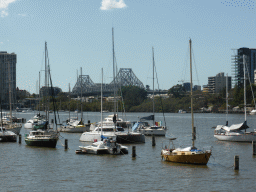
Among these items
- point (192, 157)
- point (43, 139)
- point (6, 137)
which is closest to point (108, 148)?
point (192, 157)

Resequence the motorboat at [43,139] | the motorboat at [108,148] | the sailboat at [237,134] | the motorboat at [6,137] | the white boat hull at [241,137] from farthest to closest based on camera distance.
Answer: the motorboat at [6,137] → the sailboat at [237,134] → the white boat hull at [241,137] → the motorboat at [43,139] → the motorboat at [108,148]

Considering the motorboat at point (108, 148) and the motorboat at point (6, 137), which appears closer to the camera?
the motorboat at point (108, 148)

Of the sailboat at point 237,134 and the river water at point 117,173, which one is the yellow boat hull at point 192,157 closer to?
the river water at point 117,173

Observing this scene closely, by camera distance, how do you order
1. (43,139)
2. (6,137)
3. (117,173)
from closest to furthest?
(117,173), (43,139), (6,137)

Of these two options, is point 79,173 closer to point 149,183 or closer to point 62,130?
point 149,183

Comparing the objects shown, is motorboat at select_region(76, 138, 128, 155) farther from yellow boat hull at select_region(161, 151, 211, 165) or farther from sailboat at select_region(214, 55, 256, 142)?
sailboat at select_region(214, 55, 256, 142)

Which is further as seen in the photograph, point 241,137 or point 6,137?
point 6,137

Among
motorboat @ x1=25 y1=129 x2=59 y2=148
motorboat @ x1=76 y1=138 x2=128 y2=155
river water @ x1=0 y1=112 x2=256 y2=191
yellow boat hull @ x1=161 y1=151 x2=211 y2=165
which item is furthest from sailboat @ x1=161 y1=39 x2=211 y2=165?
motorboat @ x1=25 y1=129 x2=59 y2=148

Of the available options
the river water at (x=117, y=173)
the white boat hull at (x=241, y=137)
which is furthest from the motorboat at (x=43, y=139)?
the white boat hull at (x=241, y=137)

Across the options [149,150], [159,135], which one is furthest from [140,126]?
[149,150]

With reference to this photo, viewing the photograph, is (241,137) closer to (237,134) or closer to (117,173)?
(237,134)

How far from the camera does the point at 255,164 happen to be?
1268 inches

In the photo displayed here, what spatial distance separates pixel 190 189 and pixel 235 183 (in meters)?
3.33

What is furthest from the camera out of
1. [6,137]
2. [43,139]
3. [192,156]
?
[6,137]
